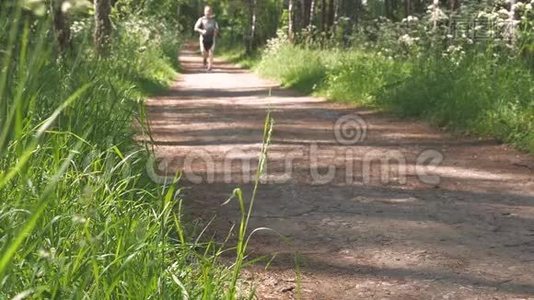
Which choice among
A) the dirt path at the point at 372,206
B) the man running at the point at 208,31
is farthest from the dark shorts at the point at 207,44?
the dirt path at the point at 372,206

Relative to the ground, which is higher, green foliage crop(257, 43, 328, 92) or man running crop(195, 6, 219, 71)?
man running crop(195, 6, 219, 71)

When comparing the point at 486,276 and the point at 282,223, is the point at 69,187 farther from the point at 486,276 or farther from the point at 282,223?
the point at 486,276

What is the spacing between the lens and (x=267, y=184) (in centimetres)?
474

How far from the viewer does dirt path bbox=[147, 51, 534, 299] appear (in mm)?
3018

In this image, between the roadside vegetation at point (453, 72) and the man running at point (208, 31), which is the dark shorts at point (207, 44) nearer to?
the man running at point (208, 31)

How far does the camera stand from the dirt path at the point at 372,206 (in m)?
3.02

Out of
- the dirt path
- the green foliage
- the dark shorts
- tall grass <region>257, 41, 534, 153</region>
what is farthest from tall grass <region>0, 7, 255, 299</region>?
the dark shorts

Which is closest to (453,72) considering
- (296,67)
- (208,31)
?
(296,67)

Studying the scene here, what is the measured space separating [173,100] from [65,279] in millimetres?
9345

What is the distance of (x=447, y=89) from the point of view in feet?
27.0

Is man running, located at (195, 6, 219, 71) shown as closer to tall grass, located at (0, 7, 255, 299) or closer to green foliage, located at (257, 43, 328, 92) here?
green foliage, located at (257, 43, 328, 92)

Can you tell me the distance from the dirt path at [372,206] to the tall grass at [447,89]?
1.00 ft

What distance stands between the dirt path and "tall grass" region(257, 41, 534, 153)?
0.30m

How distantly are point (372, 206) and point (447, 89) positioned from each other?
4.41 metres
